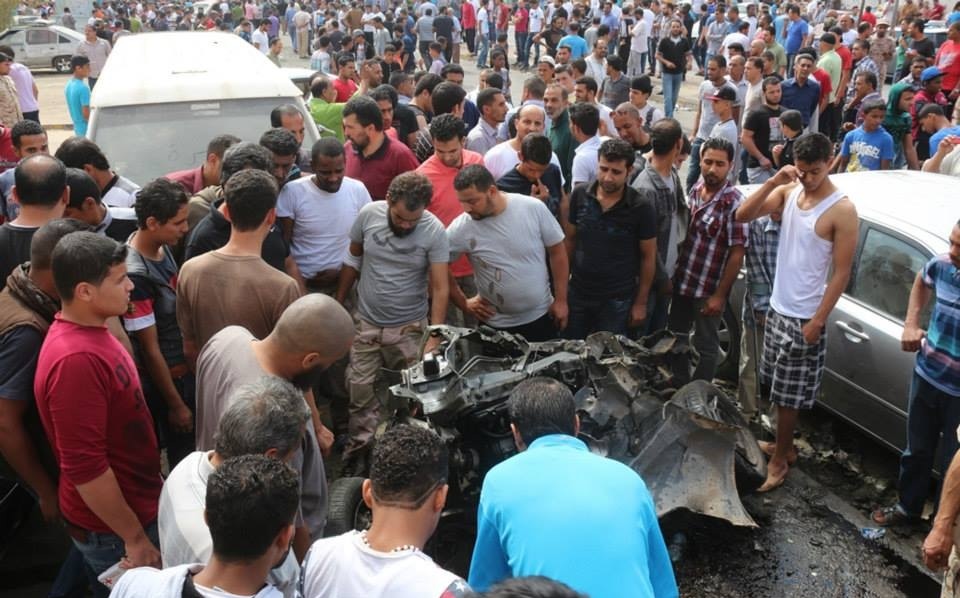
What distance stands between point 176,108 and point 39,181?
2.57 metres

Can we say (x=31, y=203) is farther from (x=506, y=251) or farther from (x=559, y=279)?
(x=559, y=279)

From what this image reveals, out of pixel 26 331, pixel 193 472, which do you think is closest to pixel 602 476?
pixel 193 472

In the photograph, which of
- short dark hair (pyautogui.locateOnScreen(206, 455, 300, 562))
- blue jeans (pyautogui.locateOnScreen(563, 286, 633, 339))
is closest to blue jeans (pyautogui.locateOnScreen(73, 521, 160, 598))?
short dark hair (pyautogui.locateOnScreen(206, 455, 300, 562))

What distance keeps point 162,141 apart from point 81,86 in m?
5.78

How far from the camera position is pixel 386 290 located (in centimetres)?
517

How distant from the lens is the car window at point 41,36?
26.2 metres

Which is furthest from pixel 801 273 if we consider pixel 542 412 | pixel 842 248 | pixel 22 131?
pixel 22 131

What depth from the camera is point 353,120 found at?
20.4 feet

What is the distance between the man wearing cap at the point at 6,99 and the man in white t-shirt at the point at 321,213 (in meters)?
7.17

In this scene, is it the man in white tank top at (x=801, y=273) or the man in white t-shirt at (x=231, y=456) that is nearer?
the man in white t-shirt at (x=231, y=456)

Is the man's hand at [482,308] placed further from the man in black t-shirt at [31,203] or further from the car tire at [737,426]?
the man in black t-shirt at [31,203]

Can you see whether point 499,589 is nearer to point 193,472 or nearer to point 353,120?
point 193,472

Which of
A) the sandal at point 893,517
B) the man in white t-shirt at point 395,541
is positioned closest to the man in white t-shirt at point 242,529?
the man in white t-shirt at point 395,541

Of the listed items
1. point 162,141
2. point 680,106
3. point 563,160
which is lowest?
point 680,106
